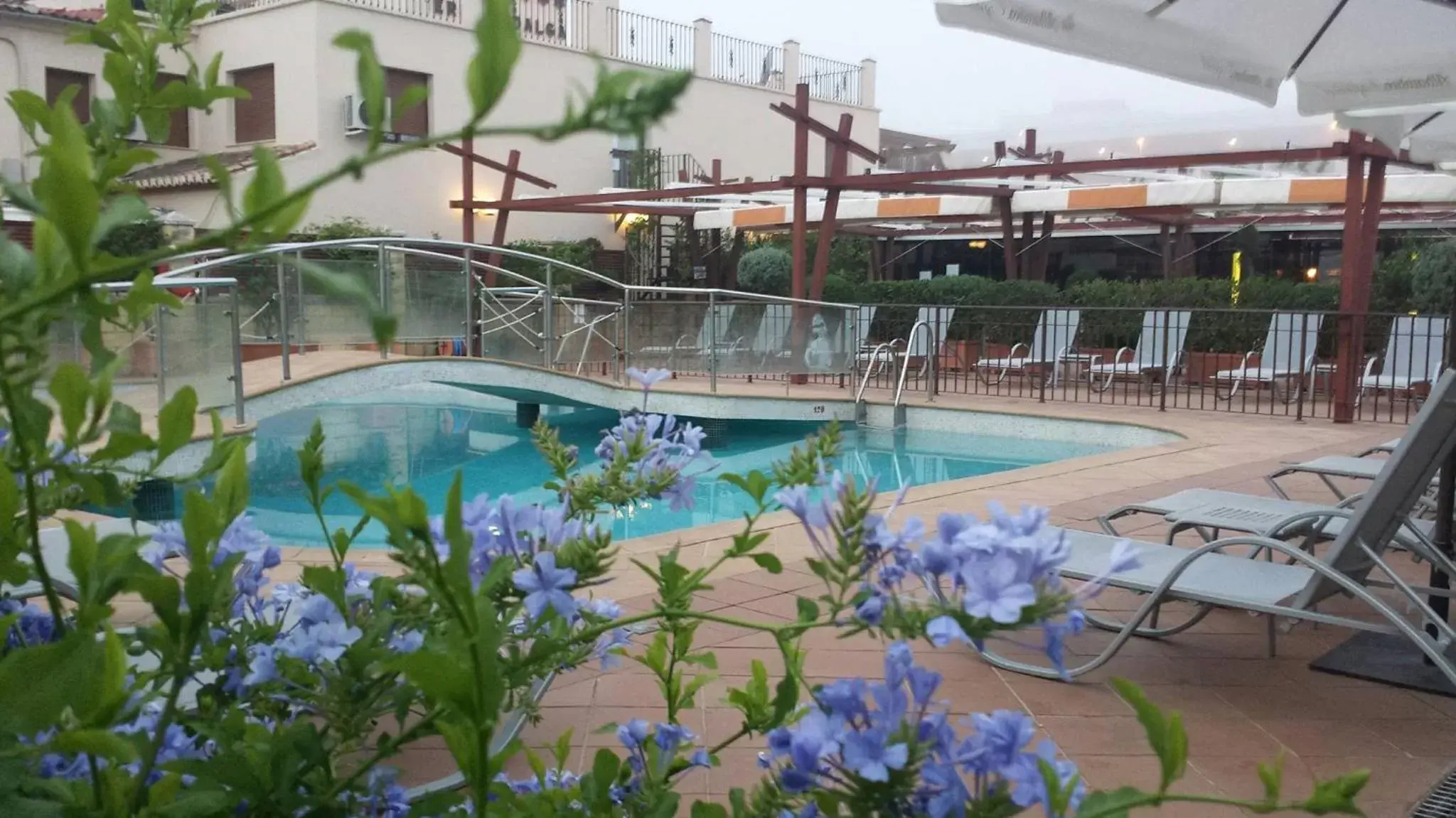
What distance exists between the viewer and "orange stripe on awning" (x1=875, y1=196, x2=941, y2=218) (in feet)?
49.9

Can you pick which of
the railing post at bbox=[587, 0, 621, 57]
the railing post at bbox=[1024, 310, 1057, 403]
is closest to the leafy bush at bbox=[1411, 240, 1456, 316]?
the railing post at bbox=[1024, 310, 1057, 403]

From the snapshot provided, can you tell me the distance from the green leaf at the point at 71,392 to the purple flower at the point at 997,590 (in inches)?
21.0

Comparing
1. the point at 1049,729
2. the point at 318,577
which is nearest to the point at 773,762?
the point at 318,577

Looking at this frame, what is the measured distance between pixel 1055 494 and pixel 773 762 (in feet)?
18.4

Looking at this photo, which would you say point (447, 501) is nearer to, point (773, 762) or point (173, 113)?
point (773, 762)

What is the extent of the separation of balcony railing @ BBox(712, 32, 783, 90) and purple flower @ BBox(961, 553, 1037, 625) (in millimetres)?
26542

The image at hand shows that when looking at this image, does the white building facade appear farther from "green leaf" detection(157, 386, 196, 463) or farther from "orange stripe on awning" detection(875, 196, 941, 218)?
"green leaf" detection(157, 386, 196, 463)

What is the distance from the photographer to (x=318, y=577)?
35.6 inches

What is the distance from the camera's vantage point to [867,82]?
29.8 m

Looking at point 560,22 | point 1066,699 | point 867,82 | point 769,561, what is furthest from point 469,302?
point 867,82

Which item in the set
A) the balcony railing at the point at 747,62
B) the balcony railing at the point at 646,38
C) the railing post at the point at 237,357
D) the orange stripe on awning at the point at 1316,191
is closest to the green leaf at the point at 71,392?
the railing post at the point at 237,357

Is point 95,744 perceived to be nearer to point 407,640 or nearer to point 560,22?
point 407,640

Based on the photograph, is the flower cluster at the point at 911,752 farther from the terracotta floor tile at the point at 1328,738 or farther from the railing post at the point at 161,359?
the railing post at the point at 161,359

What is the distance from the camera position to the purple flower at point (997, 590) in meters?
0.67
